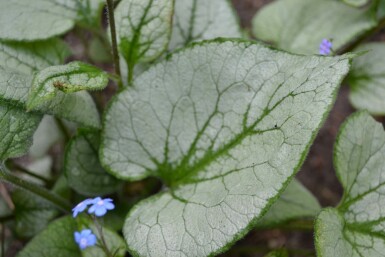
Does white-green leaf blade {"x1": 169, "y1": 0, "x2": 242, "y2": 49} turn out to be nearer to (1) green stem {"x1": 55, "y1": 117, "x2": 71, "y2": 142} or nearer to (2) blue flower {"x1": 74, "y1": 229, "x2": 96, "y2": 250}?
(1) green stem {"x1": 55, "y1": 117, "x2": 71, "y2": 142}

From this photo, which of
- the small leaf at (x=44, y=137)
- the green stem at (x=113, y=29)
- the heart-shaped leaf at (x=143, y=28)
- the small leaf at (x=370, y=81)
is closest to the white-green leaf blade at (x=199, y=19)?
the heart-shaped leaf at (x=143, y=28)

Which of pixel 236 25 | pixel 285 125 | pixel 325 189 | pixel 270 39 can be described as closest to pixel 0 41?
pixel 236 25

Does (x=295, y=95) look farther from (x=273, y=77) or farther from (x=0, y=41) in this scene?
(x=0, y=41)

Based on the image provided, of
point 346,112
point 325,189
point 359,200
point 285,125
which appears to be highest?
point 285,125

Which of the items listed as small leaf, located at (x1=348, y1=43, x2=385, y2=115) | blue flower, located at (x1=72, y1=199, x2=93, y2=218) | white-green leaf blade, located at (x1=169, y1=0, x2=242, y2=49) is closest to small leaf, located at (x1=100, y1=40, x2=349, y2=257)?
blue flower, located at (x1=72, y1=199, x2=93, y2=218)

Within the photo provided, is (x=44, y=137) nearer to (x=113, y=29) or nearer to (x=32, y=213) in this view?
(x=32, y=213)

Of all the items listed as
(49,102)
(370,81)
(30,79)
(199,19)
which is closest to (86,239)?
(49,102)
